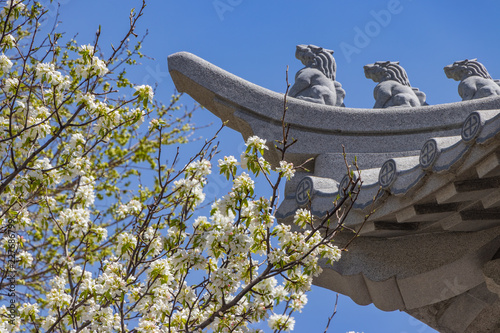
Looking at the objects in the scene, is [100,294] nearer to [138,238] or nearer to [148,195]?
[138,238]

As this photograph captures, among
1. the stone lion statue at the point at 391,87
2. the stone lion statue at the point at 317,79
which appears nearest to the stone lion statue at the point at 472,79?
the stone lion statue at the point at 391,87

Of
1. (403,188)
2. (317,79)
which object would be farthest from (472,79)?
(403,188)

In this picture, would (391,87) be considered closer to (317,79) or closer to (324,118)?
(317,79)

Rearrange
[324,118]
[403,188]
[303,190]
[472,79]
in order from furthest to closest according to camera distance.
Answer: [472,79] < [324,118] < [303,190] < [403,188]

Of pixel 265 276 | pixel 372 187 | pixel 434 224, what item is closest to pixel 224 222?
pixel 265 276

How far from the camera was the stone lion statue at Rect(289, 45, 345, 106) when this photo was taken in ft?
18.2

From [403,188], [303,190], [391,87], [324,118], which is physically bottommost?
[403,188]

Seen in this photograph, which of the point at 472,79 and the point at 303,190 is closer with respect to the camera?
the point at 303,190

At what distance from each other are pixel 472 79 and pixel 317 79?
1.29 metres

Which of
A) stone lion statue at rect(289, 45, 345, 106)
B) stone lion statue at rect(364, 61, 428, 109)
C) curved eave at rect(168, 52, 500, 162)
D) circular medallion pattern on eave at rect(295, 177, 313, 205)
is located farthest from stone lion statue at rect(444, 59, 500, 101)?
circular medallion pattern on eave at rect(295, 177, 313, 205)

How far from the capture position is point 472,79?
564 cm

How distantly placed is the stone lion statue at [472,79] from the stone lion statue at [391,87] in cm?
34

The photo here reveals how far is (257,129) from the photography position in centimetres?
524

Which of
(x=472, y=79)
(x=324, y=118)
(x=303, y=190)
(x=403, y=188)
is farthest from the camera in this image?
(x=472, y=79)
